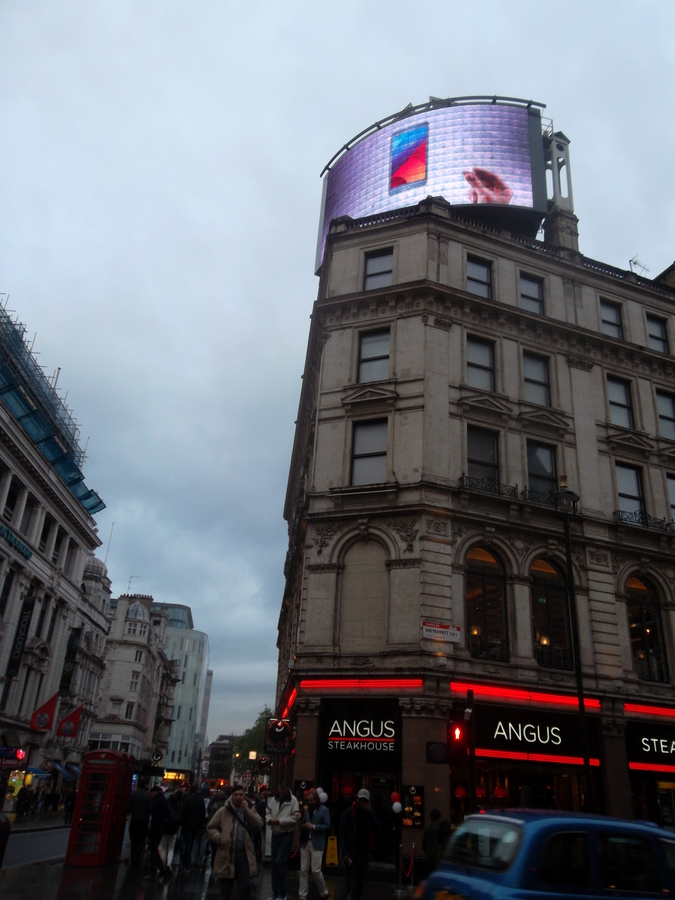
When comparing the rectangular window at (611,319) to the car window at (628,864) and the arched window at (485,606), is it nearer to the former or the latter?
the arched window at (485,606)

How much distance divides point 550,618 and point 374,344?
1201cm

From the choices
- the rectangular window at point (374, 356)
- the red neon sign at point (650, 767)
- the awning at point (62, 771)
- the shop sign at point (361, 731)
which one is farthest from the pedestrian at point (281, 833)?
the awning at point (62, 771)

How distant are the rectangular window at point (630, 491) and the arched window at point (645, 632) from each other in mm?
2680

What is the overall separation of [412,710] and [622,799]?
7436 mm

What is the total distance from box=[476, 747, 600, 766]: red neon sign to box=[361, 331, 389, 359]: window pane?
14345 millimetres

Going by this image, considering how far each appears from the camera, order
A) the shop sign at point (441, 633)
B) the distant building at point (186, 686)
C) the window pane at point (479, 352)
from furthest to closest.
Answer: the distant building at point (186, 686) → the window pane at point (479, 352) → the shop sign at point (441, 633)

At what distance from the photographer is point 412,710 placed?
19.7m

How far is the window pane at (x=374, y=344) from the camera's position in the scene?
86.6ft

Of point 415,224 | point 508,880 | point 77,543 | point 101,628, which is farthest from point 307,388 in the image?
point 101,628

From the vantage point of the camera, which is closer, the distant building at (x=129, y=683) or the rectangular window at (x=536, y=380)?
the rectangular window at (x=536, y=380)

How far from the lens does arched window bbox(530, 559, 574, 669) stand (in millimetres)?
22688

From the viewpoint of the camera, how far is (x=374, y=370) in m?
26.1

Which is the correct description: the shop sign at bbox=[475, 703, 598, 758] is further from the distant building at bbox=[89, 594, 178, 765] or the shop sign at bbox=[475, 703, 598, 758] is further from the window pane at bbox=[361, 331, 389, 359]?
the distant building at bbox=[89, 594, 178, 765]

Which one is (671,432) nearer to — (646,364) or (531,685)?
(646,364)
